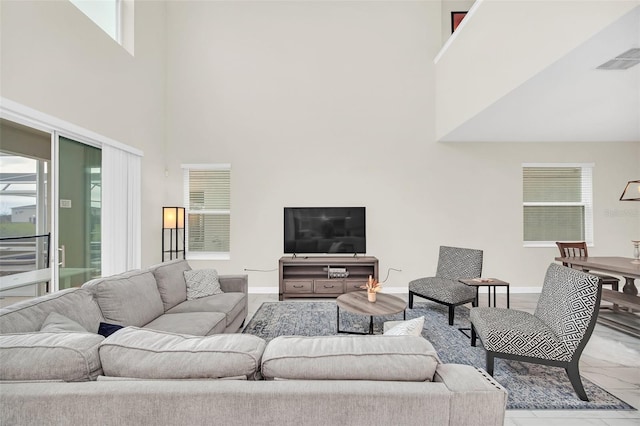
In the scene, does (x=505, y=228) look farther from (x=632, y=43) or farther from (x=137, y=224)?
(x=137, y=224)

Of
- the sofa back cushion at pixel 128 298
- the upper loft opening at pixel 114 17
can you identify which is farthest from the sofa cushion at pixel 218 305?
the upper loft opening at pixel 114 17

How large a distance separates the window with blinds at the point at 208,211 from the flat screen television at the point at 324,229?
1.13 meters

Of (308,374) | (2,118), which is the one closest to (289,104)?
(2,118)

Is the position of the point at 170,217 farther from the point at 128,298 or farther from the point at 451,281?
the point at 451,281

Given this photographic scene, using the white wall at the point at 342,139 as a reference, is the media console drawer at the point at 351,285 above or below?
below

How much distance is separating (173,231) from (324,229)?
101 inches

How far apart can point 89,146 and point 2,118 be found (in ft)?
3.44

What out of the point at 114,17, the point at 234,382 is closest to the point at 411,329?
the point at 234,382

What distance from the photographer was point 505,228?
494cm

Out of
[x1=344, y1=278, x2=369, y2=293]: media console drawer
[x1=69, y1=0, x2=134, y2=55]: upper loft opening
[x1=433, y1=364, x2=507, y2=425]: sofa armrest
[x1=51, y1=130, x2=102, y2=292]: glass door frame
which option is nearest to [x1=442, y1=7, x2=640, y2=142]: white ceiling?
[x1=433, y1=364, x2=507, y2=425]: sofa armrest

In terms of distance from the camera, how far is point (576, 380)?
2.09m

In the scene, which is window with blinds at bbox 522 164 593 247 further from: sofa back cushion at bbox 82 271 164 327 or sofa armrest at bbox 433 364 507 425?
sofa back cushion at bbox 82 271 164 327

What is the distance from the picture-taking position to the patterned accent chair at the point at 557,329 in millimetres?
2068

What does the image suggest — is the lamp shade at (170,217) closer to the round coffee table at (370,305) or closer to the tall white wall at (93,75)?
the tall white wall at (93,75)
